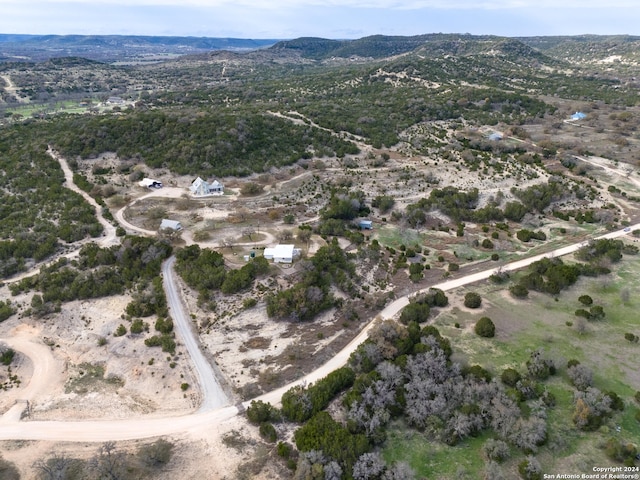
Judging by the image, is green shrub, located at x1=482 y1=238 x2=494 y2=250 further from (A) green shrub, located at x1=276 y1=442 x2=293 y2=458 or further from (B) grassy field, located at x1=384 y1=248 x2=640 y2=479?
(A) green shrub, located at x1=276 y1=442 x2=293 y2=458

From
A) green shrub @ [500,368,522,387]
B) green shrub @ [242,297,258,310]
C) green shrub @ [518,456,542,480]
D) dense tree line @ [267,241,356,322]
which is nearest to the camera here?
green shrub @ [518,456,542,480]

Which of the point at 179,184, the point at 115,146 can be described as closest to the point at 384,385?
the point at 179,184

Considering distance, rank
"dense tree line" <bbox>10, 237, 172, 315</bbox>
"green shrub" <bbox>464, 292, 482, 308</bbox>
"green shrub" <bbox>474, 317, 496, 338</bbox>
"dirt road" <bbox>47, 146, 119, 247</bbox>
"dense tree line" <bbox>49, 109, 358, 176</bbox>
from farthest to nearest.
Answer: "dense tree line" <bbox>49, 109, 358, 176</bbox>
"dirt road" <bbox>47, 146, 119, 247</bbox>
"green shrub" <bbox>464, 292, 482, 308</bbox>
"dense tree line" <bbox>10, 237, 172, 315</bbox>
"green shrub" <bbox>474, 317, 496, 338</bbox>

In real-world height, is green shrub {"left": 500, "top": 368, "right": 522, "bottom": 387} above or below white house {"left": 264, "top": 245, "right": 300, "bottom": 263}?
below

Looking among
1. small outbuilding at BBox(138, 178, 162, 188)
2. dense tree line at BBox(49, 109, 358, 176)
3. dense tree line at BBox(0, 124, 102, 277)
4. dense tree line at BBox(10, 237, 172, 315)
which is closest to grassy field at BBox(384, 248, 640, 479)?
dense tree line at BBox(10, 237, 172, 315)

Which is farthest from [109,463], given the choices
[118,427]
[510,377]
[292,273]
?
[510,377]

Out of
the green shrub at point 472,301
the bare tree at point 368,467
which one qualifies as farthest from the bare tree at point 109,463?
the green shrub at point 472,301

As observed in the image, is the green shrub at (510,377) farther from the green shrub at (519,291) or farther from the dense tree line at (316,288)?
the dense tree line at (316,288)
